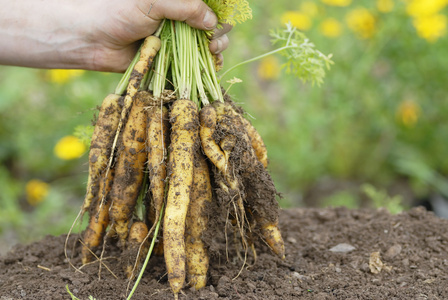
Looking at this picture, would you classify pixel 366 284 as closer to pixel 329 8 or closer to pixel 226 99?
pixel 226 99

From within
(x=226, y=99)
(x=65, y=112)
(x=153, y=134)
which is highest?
(x=65, y=112)

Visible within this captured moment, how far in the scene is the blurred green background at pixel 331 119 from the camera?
3.85m

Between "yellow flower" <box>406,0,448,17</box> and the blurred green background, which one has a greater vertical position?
"yellow flower" <box>406,0,448,17</box>

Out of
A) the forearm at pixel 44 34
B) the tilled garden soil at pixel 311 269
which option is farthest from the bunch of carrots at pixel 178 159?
the forearm at pixel 44 34

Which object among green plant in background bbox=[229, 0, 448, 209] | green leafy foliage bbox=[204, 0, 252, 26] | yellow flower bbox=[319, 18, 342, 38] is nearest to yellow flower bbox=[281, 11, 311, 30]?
green plant in background bbox=[229, 0, 448, 209]

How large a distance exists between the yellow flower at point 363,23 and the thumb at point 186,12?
2308 mm

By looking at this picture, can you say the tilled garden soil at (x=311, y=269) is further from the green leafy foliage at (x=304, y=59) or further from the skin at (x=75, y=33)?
the skin at (x=75, y=33)

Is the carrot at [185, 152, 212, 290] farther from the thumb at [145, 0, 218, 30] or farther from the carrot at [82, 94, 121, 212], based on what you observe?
the thumb at [145, 0, 218, 30]

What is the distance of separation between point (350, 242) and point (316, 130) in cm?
204

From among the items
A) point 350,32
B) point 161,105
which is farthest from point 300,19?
point 161,105

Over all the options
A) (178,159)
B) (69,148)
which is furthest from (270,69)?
(178,159)

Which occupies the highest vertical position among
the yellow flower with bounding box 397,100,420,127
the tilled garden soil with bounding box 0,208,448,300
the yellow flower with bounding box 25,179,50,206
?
the yellow flower with bounding box 397,100,420,127

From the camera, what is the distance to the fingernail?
1.96 m

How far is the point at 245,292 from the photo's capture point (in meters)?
1.89
